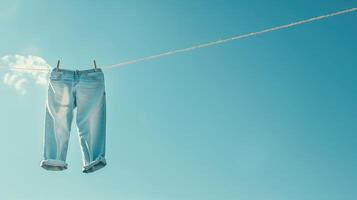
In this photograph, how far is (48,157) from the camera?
681 cm

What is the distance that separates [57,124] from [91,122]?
1.88 feet

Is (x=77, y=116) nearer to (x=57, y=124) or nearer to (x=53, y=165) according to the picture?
(x=57, y=124)

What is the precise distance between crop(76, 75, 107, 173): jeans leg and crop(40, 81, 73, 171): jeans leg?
0.19m

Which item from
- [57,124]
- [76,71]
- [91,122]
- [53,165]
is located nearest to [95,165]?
[53,165]

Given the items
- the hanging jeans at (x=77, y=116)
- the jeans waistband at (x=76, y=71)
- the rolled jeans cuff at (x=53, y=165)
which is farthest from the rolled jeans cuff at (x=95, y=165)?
the jeans waistband at (x=76, y=71)

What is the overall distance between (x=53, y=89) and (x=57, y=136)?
0.89 metres

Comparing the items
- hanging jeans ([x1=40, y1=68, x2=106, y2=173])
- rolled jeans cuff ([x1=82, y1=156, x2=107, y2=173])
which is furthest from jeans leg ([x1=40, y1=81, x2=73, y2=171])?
rolled jeans cuff ([x1=82, y1=156, x2=107, y2=173])

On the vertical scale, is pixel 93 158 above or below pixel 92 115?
below

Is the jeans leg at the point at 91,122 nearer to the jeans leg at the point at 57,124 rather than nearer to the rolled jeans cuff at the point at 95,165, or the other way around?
the rolled jeans cuff at the point at 95,165

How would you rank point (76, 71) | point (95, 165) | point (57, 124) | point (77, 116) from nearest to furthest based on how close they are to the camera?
point (95, 165), point (57, 124), point (77, 116), point (76, 71)

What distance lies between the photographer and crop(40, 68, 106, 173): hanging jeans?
678cm

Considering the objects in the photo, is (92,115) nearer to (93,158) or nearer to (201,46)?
(93,158)

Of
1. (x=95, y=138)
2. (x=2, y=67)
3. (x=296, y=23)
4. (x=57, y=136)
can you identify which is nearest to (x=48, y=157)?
(x=57, y=136)

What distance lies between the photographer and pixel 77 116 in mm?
7211
